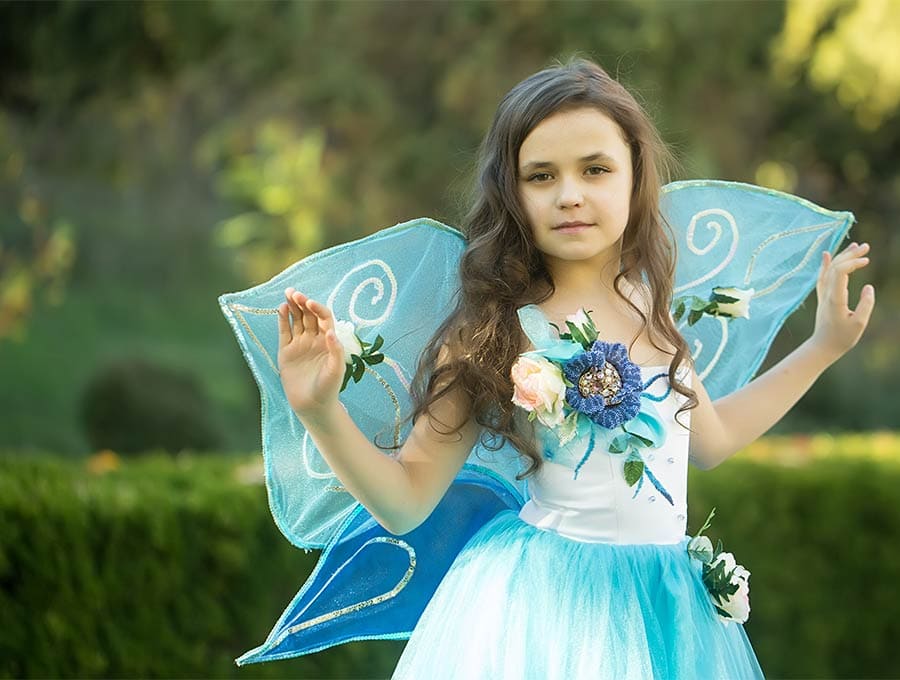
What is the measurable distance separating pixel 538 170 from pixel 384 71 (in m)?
9.81

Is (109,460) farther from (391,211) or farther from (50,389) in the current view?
(50,389)

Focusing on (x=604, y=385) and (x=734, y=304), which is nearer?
(x=604, y=385)

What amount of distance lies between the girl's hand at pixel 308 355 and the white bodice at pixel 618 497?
51 centimetres

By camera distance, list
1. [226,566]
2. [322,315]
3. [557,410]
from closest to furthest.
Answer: [322,315] → [557,410] → [226,566]

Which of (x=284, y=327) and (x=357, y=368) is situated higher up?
(x=284, y=327)

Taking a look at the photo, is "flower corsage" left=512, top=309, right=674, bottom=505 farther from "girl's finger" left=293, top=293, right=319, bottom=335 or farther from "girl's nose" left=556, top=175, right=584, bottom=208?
"girl's finger" left=293, top=293, right=319, bottom=335

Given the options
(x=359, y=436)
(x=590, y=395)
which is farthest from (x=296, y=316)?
(x=590, y=395)

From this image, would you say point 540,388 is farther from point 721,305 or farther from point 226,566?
point 226,566

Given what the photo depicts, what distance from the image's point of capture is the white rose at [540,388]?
2.24 metres

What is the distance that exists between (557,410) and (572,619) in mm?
386

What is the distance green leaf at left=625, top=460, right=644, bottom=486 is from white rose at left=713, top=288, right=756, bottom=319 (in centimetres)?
60

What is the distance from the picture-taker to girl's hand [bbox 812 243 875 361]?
8.89 feet

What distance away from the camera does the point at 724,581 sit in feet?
7.63

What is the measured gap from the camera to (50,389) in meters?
14.4
